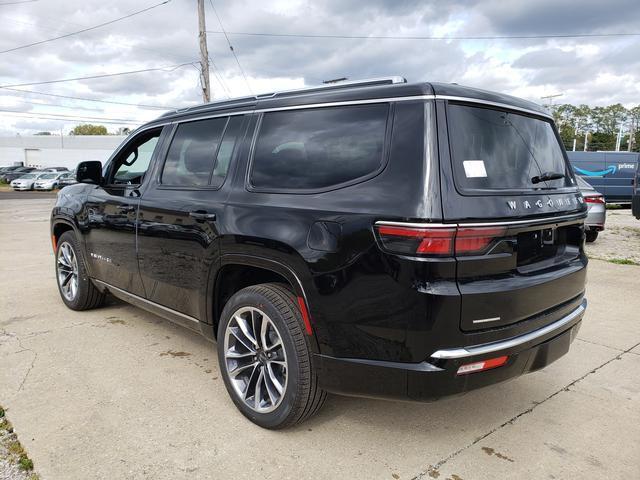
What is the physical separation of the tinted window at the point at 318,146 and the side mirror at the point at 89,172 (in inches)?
80.9

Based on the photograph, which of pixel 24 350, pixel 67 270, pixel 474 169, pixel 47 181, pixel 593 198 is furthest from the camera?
pixel 47 181

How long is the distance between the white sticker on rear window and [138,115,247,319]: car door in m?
1.47

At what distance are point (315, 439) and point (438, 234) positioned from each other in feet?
4.58

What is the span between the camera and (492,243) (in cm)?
231

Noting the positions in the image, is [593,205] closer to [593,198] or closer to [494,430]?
[593,198]

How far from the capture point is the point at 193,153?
3557 millimetres

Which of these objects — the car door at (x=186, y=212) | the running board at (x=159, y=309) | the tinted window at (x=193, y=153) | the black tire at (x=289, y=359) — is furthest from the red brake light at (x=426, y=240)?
the running board at (x=159, y=309)

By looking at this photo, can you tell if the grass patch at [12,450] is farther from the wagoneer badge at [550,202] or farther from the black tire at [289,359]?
the wagoneer badge at [550,202]

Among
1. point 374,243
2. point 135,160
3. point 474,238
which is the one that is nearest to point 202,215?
point 374,243

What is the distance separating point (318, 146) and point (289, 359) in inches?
45.1

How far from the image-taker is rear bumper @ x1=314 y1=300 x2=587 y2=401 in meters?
2.25

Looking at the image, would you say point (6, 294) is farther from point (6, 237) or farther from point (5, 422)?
point (6, 237)

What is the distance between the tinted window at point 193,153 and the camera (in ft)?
11.1

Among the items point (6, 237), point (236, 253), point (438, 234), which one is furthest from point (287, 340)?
point (6, 237)
